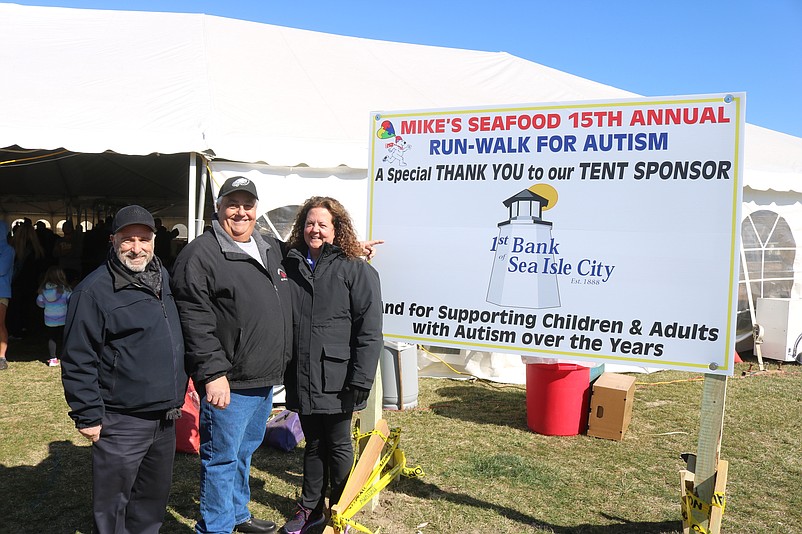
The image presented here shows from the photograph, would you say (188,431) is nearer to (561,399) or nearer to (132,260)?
(132,260)

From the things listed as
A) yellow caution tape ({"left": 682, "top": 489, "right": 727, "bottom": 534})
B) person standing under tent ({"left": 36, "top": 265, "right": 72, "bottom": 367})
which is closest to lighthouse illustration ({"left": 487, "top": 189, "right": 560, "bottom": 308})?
yellow caution tape ({"left": 682, "top": 489, "right": 727, "bottom": 534})

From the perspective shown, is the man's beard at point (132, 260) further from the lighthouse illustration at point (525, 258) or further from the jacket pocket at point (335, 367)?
the lighthouse illustration at point (525, 258)

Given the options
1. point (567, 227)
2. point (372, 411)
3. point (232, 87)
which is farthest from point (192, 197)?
point (567, 227)

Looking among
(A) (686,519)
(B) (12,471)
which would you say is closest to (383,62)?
(B) (12,471)

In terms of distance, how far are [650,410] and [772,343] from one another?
3462 millimetres

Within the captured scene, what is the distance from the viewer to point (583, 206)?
309cm

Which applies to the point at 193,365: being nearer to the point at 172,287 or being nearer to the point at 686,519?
the point at 172,287

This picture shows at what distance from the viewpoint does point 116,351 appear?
2445 millimetres

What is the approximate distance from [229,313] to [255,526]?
1224 millimetres

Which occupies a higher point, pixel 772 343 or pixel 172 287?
pixel 172 287

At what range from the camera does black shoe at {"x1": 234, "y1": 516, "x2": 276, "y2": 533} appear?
3.23m

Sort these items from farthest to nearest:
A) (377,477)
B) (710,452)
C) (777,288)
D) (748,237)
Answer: (777,288), (748,237), (377,477), (710,452)

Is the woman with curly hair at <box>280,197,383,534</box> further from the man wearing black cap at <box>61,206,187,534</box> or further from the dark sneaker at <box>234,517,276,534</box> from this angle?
the man wearing black cap at <box>61,206,187,534</box>

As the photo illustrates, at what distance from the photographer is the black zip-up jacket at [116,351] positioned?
7.77ft
